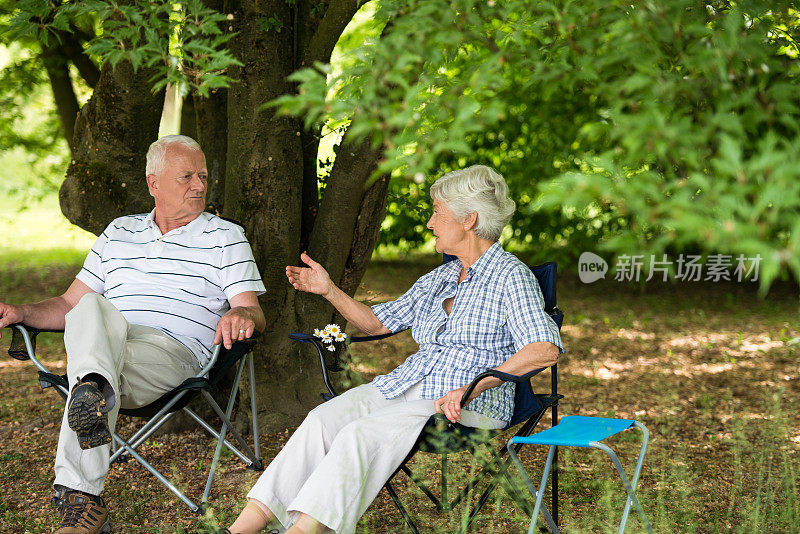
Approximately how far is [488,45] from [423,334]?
1.29 m

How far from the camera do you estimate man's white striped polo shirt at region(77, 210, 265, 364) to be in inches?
124

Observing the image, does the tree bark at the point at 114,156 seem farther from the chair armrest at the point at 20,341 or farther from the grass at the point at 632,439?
the grass at the point at 632,439

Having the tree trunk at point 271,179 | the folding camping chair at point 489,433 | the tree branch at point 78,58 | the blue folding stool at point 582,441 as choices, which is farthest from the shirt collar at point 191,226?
the tree branch at point 78,58

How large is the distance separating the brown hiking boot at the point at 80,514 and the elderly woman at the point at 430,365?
58 cm

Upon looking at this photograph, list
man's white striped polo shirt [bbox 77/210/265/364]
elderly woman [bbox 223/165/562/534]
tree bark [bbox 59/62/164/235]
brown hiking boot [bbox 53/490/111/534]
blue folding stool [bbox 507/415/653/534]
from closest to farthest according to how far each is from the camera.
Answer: blue folding stool [bbox 507/415/653/534], elderly woman [bbox 223/165/562/534], brown hiking boot [bbox 53/490/111/534], man's white striped polo shirt [bbox 77/210/265/364], tree bark [bbox 59/62/164/235]

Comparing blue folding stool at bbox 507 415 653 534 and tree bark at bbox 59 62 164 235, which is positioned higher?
tree bark at bbox 59 62 164 235

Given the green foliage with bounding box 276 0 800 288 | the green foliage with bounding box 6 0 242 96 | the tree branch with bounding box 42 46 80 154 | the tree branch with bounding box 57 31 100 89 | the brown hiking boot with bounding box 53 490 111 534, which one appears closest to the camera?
the green foliage with bounding box 276 0 800 288

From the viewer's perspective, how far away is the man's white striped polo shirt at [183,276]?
124 inches

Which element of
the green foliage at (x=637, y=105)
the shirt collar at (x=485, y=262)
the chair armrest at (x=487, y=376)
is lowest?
the chair armrest at (x=487, y=376)

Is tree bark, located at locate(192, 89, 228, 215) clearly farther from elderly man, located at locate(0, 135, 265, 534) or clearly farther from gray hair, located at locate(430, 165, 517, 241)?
gray hair, located at locate(430, 165, 517, 241)

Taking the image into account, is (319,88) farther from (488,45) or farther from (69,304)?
(69,304)

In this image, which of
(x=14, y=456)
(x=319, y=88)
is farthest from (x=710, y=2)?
(x=14, y=456)

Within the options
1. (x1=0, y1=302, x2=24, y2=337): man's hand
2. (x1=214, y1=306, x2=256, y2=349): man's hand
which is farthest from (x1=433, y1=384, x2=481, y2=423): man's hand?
(x1=0, y1=302, x2=24, y2=337): man's hand

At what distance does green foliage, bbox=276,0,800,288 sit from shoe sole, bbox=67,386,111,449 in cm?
130
